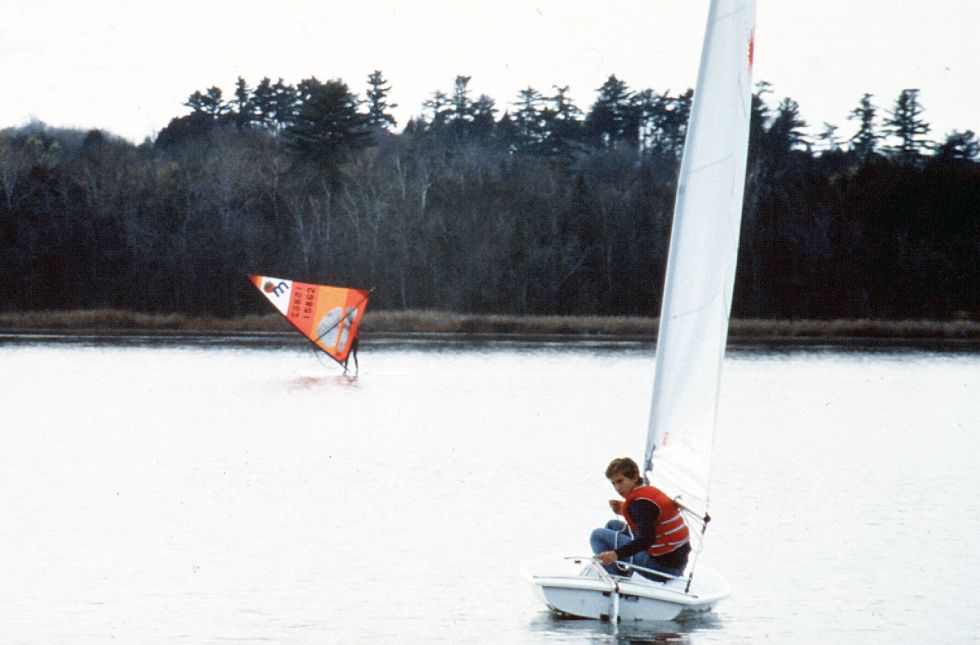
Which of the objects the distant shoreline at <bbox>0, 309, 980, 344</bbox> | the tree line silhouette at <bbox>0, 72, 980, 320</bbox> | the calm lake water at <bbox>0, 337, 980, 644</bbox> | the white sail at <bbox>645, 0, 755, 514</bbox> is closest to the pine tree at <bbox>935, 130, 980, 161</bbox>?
the tree line silhouette at <bbox>0, 72, 980, 320</bbox>

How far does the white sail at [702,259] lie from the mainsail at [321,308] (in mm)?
23556

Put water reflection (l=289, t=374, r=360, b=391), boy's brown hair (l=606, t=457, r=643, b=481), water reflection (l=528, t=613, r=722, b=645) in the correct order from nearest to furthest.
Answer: boy's brown hair (l=606, t=457, r=643, b=481)
water reflection (l=528, t=613, r=722, b=645)
water reflection (l=289, t=374, r=360, b=391)

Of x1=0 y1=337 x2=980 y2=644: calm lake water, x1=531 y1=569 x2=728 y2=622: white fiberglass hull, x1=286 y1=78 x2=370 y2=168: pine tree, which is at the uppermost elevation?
x1=286 y1=78 x2=370 y2=168: pine tree

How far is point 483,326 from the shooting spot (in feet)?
174

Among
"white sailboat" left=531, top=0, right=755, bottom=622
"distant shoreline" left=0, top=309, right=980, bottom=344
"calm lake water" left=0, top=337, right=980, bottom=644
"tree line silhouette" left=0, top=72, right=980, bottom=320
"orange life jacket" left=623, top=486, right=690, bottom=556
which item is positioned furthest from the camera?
"tree line silhouette" left=0, top=72, right=980, bottom=320

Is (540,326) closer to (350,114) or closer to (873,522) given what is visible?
(350,114)

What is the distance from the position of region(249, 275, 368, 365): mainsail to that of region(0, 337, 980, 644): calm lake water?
1495 millimetres

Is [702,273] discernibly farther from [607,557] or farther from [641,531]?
[607,557]

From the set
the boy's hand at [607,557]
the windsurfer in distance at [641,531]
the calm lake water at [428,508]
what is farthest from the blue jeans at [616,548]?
the calm lake water at [428,508]

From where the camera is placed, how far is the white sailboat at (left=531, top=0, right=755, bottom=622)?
33.4 feet

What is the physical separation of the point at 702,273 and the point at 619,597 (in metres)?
2.16

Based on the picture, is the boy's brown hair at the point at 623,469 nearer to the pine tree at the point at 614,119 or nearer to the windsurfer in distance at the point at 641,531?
the windsurfer in distance at the point at 641,531

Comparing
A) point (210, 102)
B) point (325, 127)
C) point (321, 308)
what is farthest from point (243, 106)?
point (321, 308)

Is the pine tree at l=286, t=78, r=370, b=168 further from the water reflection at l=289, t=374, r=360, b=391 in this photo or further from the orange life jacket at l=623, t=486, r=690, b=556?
the orange life jacket at l=623, t=486, r=690, b=556
